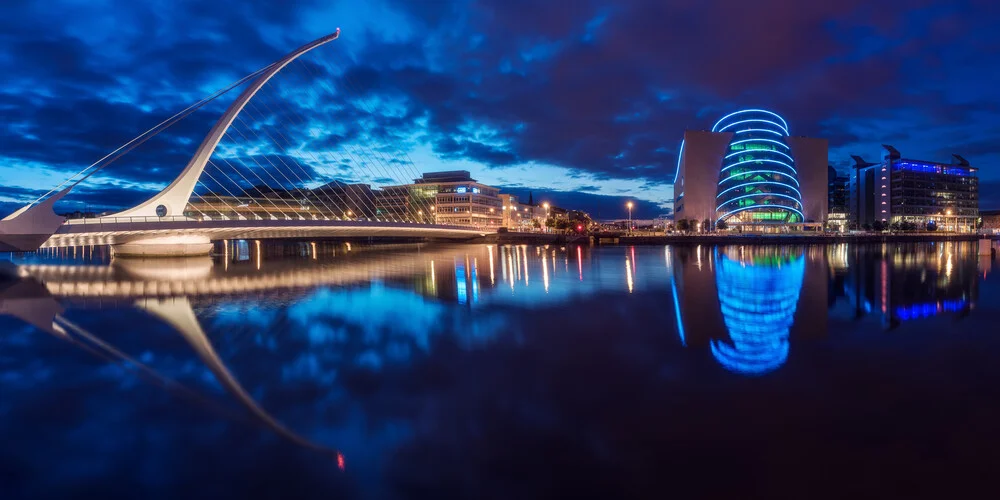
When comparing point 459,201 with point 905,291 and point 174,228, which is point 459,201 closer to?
point 174,228

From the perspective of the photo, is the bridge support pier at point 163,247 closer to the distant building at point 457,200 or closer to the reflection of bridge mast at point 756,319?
the reflection of bridge mast at point 756,319

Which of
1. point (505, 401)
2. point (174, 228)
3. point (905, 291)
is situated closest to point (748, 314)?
point (505, 401)

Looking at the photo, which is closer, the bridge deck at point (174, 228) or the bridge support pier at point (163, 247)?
the bridge deck at point (174, 228)

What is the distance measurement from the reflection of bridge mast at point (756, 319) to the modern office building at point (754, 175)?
7114 cm

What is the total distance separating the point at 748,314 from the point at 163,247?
35.4 m

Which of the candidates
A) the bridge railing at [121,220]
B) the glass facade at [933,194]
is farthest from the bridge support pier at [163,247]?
the glass facade at [933,194]

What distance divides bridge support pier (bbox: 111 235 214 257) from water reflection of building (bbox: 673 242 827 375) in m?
32.2

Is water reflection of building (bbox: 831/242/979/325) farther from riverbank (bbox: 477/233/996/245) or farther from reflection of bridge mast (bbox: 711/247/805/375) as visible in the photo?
riverbank (bbox: 477/233/996/245)

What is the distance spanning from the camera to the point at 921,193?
109750mm

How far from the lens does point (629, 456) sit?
183 inches

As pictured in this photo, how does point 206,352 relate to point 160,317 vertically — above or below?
below

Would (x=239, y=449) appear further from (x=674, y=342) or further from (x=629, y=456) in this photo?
(x=674, y=342)

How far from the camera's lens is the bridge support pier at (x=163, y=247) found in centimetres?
3175

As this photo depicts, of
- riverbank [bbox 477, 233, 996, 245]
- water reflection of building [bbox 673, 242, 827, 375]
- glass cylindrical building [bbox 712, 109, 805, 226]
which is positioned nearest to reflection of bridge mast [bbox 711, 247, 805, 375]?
water reflection of building [bbox 673, 242, 827, 375]
